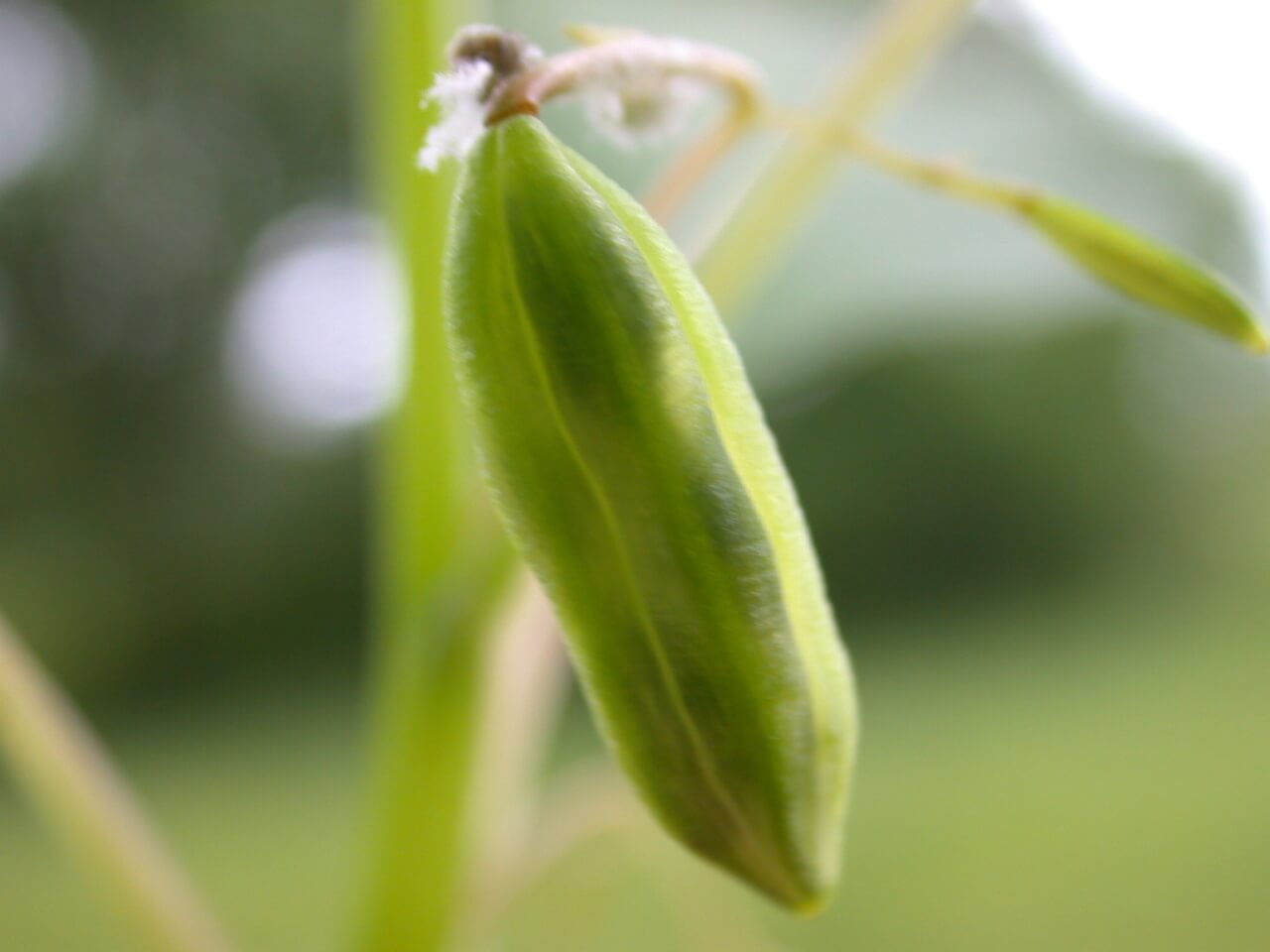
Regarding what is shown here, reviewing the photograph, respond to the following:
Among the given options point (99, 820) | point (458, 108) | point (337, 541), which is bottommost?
point (337, 541)

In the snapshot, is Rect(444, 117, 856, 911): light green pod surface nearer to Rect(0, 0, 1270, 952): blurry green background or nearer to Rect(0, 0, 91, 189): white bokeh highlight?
Rect(0, 0, 1270, 952): blurry green background

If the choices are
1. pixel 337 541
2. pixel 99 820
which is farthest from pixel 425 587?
pixel 337 541

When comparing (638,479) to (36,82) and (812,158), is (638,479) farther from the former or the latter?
(36,82)

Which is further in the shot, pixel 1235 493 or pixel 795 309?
pixel 1235 493

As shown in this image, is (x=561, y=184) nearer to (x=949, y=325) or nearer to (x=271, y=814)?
(x=949, y=325)

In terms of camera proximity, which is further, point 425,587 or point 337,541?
point 337,541

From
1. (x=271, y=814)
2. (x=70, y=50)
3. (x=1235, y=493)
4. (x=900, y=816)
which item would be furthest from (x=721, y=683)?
(x=1235, y=493)
